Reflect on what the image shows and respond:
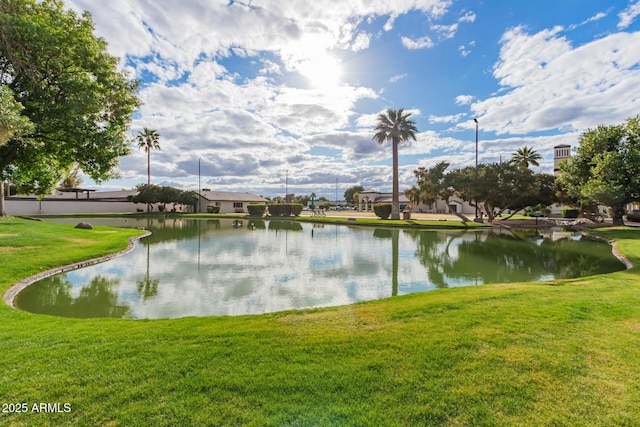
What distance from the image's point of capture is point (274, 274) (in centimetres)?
1055

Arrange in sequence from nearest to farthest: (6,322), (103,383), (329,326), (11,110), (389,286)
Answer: (103,383)
(329,326)
(6,322)
(11,110)
(389,286)

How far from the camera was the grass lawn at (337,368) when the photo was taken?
104 inches

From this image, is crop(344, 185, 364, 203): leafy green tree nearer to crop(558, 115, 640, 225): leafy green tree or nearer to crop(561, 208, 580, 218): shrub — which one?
crop(561, 208, 580, 218): shrub

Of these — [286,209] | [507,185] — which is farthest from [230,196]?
[507,185]

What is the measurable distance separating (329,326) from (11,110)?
30.8 ft

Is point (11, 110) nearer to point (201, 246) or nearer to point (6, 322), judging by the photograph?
point (6, 322)

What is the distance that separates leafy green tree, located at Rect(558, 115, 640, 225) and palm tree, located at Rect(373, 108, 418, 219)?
15.0 m

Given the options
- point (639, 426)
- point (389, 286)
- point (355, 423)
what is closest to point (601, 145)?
point (389, 286)

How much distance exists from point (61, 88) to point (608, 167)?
31.1 m

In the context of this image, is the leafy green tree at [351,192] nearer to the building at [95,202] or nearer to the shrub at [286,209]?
the building at [95,202]

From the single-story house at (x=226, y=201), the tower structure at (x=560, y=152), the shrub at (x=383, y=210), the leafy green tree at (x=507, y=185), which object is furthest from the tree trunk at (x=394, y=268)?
the tower structure at (x=560, y=152)

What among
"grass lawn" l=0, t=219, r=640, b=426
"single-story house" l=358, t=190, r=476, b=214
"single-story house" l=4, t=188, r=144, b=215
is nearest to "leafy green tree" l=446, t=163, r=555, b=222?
"single-story house" l=358, t=190, r=476, b=214

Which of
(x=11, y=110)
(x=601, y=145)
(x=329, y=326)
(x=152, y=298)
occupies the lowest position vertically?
(x=152, y=298)

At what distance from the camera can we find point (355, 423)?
254 centimetres
